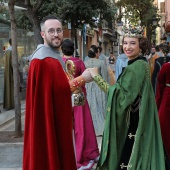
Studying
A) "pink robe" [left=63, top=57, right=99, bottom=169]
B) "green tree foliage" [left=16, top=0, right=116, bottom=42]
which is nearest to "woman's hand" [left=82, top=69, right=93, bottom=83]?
"pink robe" [left=63, top=57, right=99, bottom=169]

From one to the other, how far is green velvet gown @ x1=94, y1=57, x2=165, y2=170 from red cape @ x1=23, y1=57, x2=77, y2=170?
0.68 meters

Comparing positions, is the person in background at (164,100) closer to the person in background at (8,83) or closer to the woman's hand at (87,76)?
the woman's hand at (87,76)

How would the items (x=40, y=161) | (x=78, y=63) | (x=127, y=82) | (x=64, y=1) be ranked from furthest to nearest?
(x=64, y=1), (x=78, y=63), (x=127, y=82), (x=40, y=161)

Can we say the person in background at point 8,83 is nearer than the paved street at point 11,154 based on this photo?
No

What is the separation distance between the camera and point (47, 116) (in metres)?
3.21

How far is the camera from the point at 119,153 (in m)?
4.04

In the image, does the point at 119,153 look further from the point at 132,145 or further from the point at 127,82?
the point at 127,82

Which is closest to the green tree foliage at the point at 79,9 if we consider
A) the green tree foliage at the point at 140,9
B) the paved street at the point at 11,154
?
the paved street at the point at 11,154

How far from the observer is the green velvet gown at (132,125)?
3.87 m

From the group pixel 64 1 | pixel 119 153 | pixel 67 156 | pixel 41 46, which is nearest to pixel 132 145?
pixel 119 153

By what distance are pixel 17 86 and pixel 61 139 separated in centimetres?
429

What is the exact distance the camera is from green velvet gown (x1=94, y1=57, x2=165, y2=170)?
387cm

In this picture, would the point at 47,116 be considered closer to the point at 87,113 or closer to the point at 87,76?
the point at 87,76

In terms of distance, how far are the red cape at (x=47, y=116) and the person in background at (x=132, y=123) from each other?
25.5 inches
